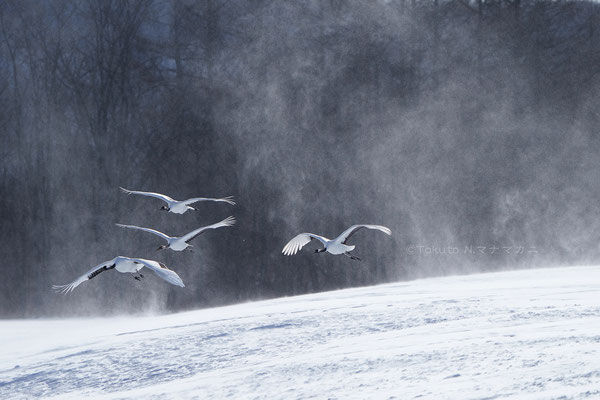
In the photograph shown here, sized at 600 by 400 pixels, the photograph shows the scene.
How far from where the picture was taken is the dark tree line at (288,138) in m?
22.0

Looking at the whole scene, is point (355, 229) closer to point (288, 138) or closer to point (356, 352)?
point (356, 352)

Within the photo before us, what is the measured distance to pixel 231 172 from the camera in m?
22.8

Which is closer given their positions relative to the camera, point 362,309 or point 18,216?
point 362,309

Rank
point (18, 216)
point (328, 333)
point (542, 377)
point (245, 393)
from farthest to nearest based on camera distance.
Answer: point (18, 216) → point (328, 333) → point (245, 393) → point (542, 377)

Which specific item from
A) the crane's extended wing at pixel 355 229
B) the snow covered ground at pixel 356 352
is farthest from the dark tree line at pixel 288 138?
the crane's extended wing at pixel 355 229

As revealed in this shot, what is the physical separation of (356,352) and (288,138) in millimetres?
15493

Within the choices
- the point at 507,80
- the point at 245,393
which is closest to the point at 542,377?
the point at 245,393

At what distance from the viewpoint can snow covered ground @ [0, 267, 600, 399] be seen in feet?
23.3

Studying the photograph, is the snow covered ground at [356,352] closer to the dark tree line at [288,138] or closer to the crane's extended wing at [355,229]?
the crane's extended wing at [355,229]

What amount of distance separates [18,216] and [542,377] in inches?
693

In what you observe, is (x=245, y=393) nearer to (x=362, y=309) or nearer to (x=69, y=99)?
(x=362, y=309)

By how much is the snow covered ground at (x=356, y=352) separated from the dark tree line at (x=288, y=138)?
384 inches

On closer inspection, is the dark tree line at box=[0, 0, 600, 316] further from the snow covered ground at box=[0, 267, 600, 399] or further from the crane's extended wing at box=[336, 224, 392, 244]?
the crane's extended wing at box=[336, 224, 392, 244]

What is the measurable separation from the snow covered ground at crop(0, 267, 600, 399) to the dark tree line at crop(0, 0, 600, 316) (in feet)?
32.0
